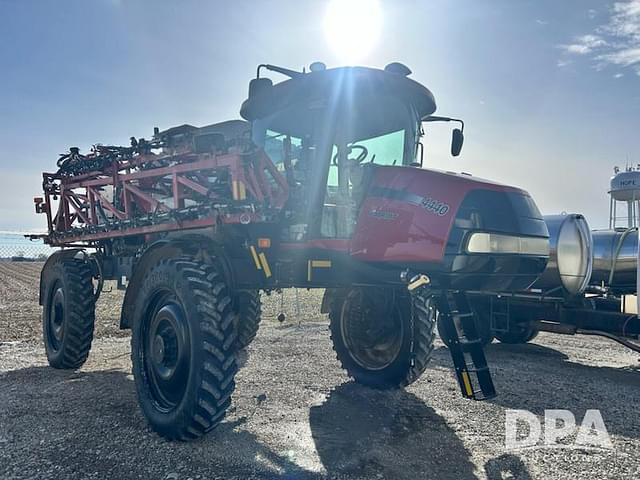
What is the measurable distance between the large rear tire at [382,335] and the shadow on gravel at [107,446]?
1834 millimetres

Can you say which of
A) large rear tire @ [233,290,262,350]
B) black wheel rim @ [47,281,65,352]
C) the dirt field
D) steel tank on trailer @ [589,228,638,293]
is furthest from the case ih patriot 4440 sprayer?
steel tank on trailer @ [589,228,638,293]

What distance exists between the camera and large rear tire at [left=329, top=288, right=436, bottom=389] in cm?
578

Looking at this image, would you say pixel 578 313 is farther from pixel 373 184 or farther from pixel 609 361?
pixel 373 184

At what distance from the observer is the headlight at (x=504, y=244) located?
4.05 m

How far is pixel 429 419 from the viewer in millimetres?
5039

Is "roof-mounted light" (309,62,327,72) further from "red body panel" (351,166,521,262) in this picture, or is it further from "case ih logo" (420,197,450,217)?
"case ih logo" (420,197,450,217)

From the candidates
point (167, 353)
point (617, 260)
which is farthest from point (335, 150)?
point (617, 260)

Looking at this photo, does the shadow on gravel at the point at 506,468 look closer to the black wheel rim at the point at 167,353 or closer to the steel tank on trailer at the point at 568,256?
the black wheel rim at the point at 167,353

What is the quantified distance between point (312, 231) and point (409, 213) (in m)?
0.90

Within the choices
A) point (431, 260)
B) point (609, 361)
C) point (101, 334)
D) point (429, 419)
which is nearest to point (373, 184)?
point (431, 260)

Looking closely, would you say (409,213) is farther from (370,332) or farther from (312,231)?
(370,332)

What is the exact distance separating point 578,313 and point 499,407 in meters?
2.52

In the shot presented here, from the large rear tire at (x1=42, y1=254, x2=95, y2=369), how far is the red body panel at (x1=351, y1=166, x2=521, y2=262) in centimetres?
428

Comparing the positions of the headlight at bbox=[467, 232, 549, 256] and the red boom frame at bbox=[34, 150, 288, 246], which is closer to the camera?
the headlight at bbox=[467, 232, 549, 256]
